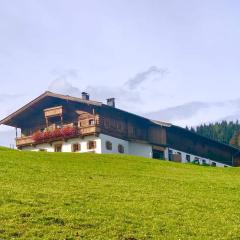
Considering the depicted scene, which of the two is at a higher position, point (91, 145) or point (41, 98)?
point (41, 98)

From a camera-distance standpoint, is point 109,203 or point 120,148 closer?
point 109,203

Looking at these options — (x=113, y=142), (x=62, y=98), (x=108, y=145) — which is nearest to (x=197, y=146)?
(x=113, y=142)

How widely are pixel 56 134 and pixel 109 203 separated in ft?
156

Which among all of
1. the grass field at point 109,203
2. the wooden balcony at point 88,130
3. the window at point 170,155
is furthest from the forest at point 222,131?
the grass field at point 109,203

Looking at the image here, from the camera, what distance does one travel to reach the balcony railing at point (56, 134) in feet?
229

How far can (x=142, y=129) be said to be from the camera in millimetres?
78625

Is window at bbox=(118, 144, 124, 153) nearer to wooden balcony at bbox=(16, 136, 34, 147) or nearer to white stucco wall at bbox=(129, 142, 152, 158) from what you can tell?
white stucco wall at bbox=(129, 142, 152, 158)

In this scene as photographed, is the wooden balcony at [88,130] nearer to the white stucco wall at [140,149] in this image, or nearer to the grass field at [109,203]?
the white stucco wall at [140,149]

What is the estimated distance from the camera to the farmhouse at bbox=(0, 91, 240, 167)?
70.8m

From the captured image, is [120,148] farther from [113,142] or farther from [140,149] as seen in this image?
[140,149]

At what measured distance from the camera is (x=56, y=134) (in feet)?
236

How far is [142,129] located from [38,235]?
59833 mm

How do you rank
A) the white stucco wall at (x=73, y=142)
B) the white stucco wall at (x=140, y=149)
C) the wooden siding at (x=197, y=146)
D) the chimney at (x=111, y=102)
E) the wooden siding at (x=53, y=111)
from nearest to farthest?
1. the white stucco wall at (x=73, y=142)
2. the wooden siding at (x=53, y=111)
3. the white stucco wall at (x=140, y=149)
4. the chimney at (x=111, y=102)
5. the wooden siding at (x=197, y=146)

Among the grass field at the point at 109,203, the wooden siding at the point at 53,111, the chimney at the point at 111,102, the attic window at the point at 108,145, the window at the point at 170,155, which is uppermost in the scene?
the chimney at the point at 111,102
